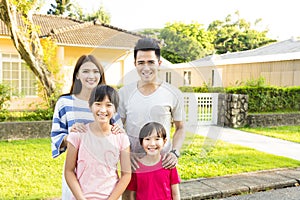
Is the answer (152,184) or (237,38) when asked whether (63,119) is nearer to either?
(152,184)

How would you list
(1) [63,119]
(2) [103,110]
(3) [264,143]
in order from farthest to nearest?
(3) [264,143] < (1) [63,119] < (2) [103,110]

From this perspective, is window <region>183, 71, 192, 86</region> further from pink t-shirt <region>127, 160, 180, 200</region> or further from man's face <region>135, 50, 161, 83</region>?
pink t-shirt <region>127, 160, 180, 200</region>

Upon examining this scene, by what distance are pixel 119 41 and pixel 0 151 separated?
4.72 m

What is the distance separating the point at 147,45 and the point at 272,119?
8281 millimetres

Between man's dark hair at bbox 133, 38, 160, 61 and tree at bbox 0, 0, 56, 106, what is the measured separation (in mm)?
5886

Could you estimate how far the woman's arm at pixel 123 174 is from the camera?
1472 millimetres

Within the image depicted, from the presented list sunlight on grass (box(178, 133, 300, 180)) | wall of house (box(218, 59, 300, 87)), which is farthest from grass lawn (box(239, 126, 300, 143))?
wall of house (box(218, 59, 300, 87))

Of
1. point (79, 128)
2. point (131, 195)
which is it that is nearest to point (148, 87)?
point (79, 128)

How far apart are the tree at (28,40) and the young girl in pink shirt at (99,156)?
5613mm

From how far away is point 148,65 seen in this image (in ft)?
4.21

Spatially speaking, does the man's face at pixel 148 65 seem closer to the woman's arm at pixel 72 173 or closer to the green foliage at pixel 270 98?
the woman's arm at pixel 72 173

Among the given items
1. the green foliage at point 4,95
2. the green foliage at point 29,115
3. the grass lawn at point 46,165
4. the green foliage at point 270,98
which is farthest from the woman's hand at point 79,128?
the green foliage at point 270,98

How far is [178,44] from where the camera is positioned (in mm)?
1319

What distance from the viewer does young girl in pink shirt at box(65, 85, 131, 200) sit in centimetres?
141
